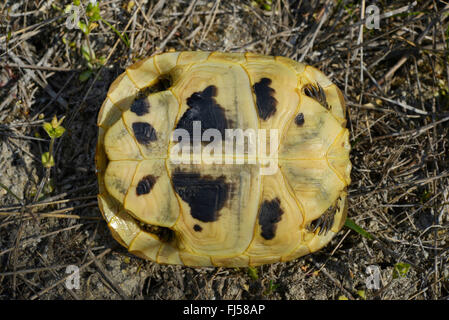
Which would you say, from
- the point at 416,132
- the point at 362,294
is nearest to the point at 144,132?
the point at 362,294

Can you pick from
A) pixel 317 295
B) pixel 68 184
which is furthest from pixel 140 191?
pixel 317 295

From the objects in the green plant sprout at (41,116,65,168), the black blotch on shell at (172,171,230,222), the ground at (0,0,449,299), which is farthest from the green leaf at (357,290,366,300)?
the green plant sprout at (41,116,65,168)

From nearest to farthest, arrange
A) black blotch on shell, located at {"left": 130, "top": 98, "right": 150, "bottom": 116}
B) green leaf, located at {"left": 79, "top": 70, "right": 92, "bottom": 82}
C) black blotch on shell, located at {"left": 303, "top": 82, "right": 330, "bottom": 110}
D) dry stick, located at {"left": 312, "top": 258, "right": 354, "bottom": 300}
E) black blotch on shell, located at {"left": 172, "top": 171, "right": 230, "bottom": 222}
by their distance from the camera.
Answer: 1. black blotch on shell, located at {"left": 172, "top": 171, "right": 230, "bottom": 222}
2. black blotch on shell, located at {"left": 130, "top": 98, "right": 150, "bottom": 116}
3. black blotch on shell, located at {"left": 303, "top": 82, "right": 330, "bottom": 110}
4. dry stick, located at {"left": 312, "top": 258, "right": 354, "bottom": 300}
5. green leaf, located at {"left": 79, "top": 70, "right": 92, "bottom": 82}

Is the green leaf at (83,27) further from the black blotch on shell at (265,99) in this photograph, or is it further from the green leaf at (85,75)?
the black blotch on shell at (265,99)

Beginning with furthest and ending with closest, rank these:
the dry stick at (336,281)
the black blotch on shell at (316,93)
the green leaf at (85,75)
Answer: the green leaf at (85,75) → the dry stick at (336,281) → the black blotch on shell at (316,93)

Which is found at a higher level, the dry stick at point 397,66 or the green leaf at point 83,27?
the dry stick at point 397,66

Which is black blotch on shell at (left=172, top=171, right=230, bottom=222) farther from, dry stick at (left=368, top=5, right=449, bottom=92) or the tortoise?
dry stick at (left=368, top=5, right=449, bottom=92)

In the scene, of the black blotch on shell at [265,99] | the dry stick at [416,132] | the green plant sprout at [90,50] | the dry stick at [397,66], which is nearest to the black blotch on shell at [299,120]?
the black blotch on shell at [265,99]
